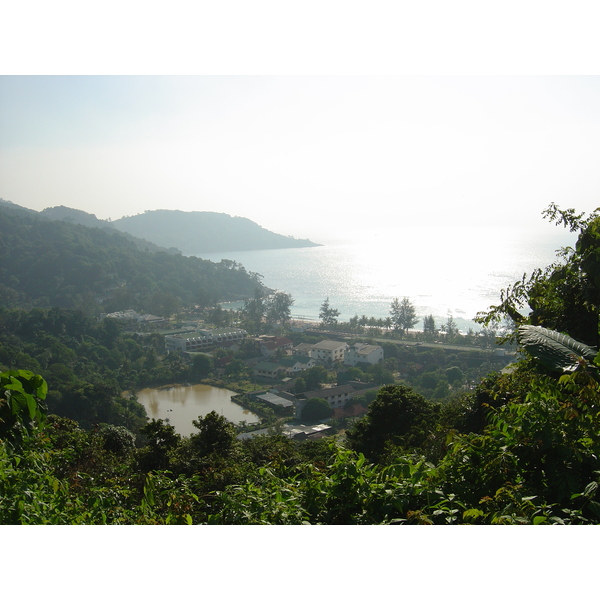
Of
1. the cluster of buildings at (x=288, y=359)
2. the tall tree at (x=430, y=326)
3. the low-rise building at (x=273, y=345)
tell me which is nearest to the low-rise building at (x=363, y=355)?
the cluster of buildings at (x=288, y=359)

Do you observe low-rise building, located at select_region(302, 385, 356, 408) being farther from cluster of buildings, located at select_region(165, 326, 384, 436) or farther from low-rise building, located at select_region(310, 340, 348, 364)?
low-rise building, located at select_region(310, 340, 348, 364)

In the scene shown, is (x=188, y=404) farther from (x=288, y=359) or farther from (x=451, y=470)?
(x=451, y=470)

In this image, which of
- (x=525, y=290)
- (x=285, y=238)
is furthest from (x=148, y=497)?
(x=285, y=238)

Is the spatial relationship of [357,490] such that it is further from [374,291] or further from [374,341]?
[374,291]

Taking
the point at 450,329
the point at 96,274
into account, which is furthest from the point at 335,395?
the point at 96,274

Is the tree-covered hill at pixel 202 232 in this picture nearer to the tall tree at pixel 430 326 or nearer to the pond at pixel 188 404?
the tall tree at pixel 430 326

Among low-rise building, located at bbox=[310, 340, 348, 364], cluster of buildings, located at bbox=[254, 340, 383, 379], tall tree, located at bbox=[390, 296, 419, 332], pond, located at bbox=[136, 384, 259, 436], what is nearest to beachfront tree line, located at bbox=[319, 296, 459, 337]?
tall tree, located at bbox=[390, 296, 419, 332]
